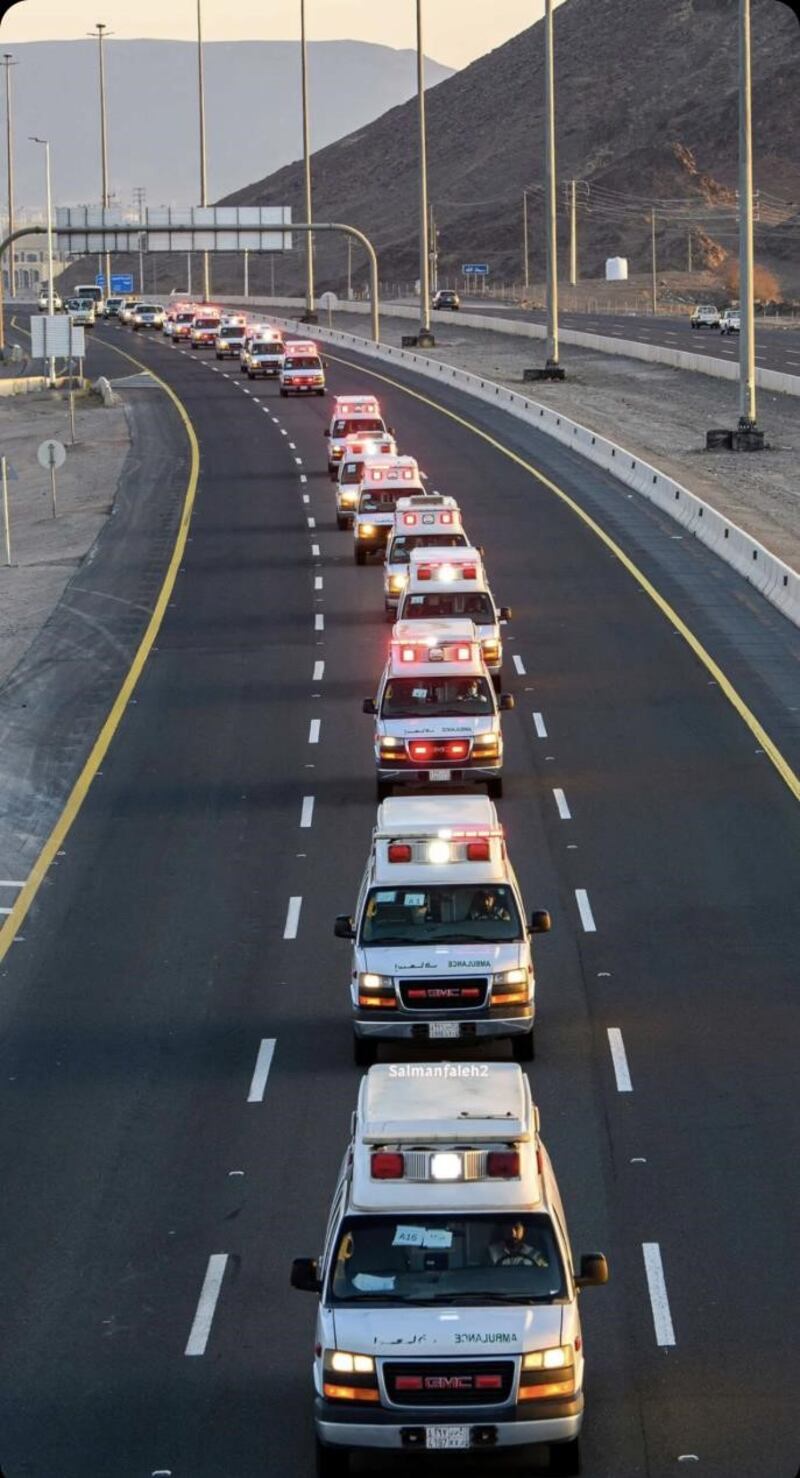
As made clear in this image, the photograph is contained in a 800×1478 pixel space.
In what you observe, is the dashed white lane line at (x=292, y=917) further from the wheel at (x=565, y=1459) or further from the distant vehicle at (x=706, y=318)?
the distant vehicle at (x=706, y=318)

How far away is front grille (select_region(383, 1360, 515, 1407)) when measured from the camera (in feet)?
43.7

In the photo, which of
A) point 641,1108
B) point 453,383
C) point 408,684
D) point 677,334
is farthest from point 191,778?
point 677,334

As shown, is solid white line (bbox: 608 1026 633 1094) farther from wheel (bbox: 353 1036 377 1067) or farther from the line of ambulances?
the line of ambulances

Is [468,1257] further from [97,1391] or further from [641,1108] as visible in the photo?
[641,1108]

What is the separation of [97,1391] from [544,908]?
1255 cm

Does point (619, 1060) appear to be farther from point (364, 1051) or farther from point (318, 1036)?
point (318, 1036)

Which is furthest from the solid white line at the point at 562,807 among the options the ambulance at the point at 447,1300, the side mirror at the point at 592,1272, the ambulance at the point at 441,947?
the side mirror at the point at 592,1272

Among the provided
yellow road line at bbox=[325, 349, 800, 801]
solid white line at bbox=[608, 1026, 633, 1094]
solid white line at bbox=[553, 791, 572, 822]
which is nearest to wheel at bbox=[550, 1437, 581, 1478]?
solid white line at bbox=[608, 1026, 633, 1094]

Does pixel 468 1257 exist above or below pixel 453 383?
below

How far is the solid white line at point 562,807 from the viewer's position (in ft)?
103

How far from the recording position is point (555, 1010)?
23.5 m

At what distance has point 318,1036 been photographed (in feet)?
74.9

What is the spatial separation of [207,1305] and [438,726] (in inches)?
627

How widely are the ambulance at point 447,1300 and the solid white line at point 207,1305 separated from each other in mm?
1714
